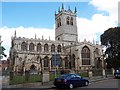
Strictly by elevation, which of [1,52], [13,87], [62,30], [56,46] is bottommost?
[13,87]

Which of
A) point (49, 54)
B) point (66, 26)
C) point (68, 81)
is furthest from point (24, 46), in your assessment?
point (68, 81)

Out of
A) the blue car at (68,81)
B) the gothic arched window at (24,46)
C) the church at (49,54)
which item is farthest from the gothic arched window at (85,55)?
the blue car at (68,81)

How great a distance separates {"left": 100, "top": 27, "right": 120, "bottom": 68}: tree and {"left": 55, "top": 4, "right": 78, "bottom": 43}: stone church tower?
87.6 feet

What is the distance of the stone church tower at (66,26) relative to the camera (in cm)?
8206

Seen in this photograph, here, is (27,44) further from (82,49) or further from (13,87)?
(13,87)

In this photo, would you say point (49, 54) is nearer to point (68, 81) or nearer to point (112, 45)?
point (112, 45)

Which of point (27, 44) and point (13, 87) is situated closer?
point (13, 87)

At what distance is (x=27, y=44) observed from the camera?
7025 cm

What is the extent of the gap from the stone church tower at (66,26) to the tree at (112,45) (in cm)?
2671

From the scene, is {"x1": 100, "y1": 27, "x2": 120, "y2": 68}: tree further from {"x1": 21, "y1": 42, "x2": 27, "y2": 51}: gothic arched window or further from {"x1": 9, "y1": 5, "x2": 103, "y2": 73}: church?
{"x1": 21, "y1": 42, "x2": 27, "y2": 51}: gothic arched window

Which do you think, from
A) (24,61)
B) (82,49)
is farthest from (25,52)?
(82,49)

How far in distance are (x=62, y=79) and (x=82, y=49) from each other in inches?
1955

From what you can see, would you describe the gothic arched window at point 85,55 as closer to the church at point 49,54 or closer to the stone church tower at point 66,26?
the church at point 49,54

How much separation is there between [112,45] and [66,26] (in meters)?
31.1
